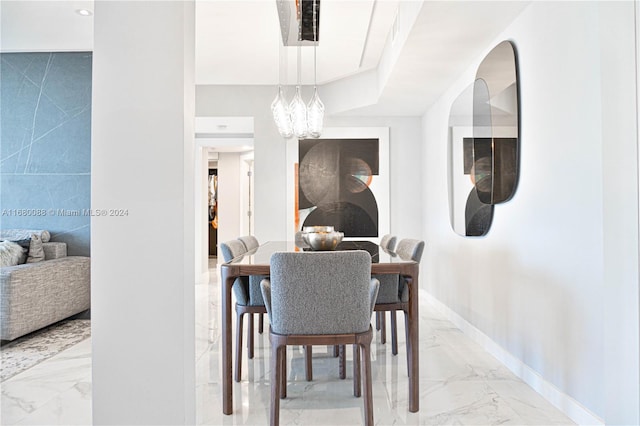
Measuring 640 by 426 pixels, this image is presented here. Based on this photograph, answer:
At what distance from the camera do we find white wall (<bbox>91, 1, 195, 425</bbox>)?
1154mm

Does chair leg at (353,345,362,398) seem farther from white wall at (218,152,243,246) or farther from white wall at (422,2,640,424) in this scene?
white wall at (218,152,243,246)

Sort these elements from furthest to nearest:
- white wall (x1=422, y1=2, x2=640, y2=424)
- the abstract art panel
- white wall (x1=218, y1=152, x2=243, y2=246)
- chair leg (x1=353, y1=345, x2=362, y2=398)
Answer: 1. white wall (x1=218, y1=152, x2=243, y2=246)
2. the abstract art panel
3. chair leg (x1=353, y1=345, x2=362, y2=398)
4. white wall (x1=422, y1=2, x2=640, y2=424)

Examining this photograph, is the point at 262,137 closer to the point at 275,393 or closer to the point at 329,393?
the point at 329,393

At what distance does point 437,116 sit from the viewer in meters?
4.76

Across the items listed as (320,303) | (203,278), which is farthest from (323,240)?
(203,278)

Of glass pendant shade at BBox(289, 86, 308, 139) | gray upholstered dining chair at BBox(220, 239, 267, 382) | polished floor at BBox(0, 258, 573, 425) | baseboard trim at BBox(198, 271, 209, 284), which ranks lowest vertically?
polished floor at BBox(0, 258, 573, 425)

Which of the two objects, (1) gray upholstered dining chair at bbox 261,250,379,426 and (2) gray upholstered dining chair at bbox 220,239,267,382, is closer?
Result: (1) gray upholstered dining chair at bbox 261,250,379,426

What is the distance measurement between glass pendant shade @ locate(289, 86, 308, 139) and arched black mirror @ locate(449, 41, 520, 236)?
1377 mm

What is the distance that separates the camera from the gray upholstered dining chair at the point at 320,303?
188 centimetres

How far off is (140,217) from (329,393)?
5.58ft

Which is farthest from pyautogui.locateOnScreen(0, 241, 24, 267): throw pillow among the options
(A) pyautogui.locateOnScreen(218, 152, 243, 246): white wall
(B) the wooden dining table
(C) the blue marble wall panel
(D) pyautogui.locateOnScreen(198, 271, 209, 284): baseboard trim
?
(A) pyautogui.locateOnScreen(218, 152, 243, 246): white wall

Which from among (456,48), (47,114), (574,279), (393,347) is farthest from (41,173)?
(574,279)

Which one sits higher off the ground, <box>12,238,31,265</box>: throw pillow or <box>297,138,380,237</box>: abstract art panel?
<box>297,138,380,237</box>: abstract art panel

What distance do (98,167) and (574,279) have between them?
7.01 ft
